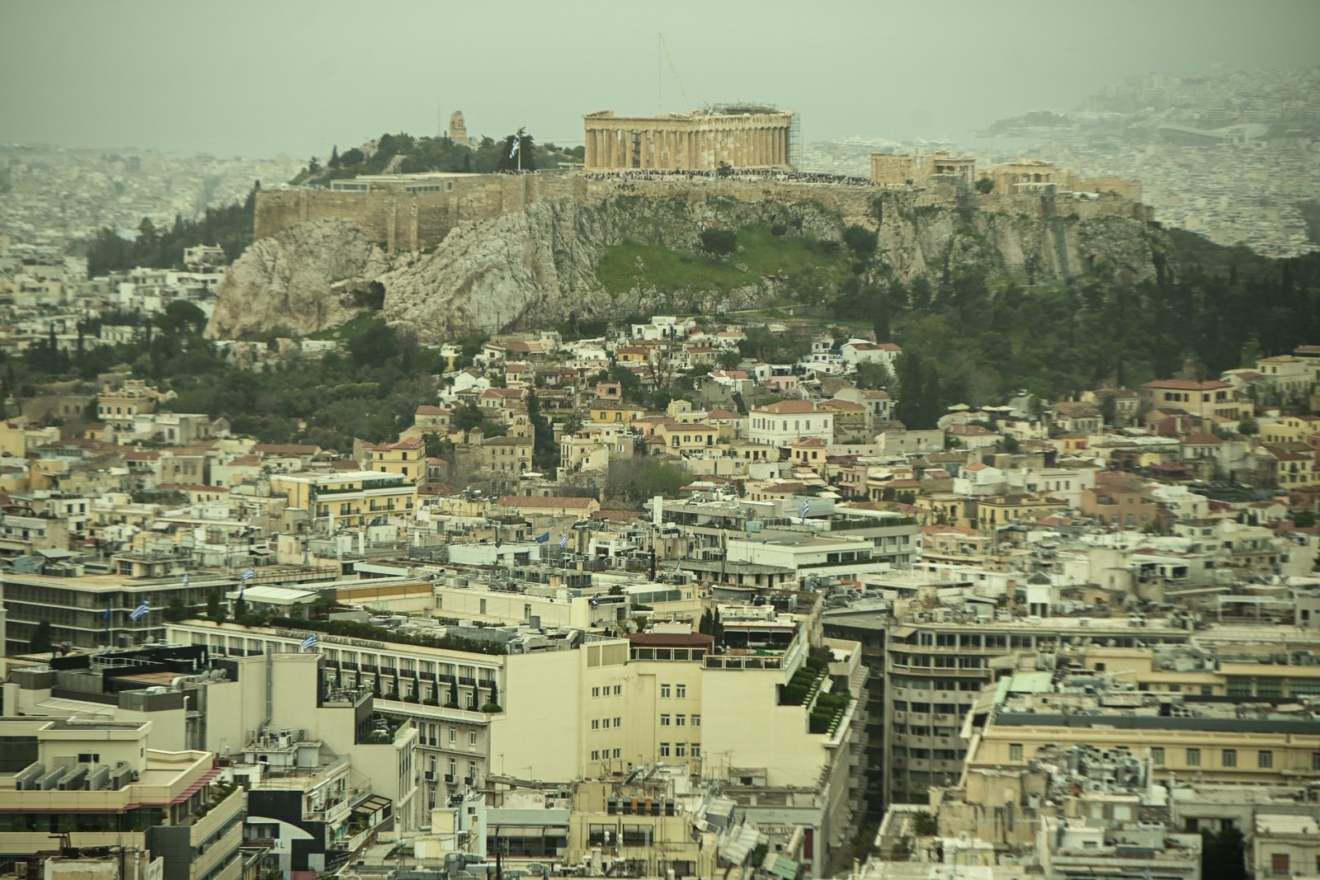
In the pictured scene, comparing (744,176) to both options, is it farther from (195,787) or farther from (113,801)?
Answer: (113,801)

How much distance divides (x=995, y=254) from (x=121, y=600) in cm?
4891

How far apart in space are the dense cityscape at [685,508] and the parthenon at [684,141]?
15 centimetres

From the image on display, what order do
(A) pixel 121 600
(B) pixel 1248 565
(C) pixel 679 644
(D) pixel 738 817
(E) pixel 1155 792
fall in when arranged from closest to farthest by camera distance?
1. (E) pixel 1155 792
2. (D) pixel 738 817
3. (C) pixel 679 644
4. (A) pixel 121 600
5. (B) pixel 1248 565

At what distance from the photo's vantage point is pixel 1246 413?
78250 millimetres

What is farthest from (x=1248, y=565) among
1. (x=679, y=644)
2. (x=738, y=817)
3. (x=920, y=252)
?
(x=920, y=252)

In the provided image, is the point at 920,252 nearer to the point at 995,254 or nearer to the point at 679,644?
the point at 995,254

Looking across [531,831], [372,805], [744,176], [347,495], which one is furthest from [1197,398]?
[531,831]

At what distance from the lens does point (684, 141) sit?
96875 mm

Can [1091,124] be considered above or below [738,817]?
above

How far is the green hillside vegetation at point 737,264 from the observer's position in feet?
296

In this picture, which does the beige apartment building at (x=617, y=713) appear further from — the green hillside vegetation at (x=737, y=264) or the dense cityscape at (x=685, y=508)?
the green hillside vegetation at (x=737, y=264)

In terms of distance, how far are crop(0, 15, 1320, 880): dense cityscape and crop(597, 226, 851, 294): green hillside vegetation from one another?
0.15 meters

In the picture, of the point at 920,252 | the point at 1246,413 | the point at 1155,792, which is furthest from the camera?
the point at 920,252

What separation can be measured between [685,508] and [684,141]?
38.0m
